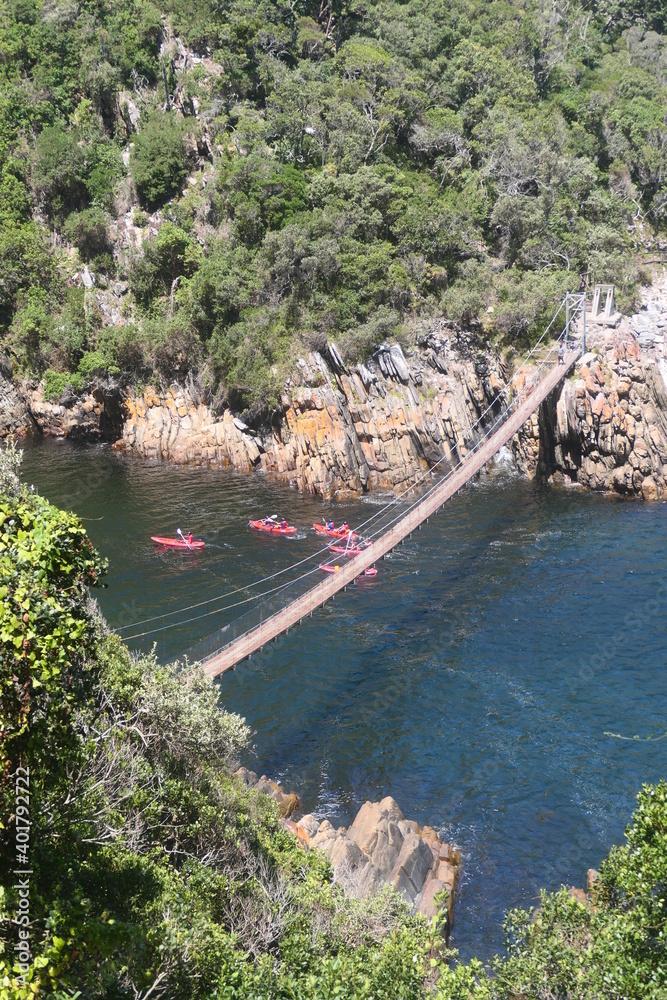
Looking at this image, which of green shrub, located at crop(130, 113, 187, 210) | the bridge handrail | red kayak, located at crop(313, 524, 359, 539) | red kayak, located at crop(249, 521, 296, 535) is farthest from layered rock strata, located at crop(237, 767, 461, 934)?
green shrub, located at crop(130, 113, 187, 210)

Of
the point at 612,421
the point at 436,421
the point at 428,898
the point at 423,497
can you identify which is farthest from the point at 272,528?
the point at 428,898

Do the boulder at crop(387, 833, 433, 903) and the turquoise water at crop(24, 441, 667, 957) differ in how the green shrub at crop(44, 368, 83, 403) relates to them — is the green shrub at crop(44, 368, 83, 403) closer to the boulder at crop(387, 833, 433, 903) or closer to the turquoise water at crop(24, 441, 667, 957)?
the turquoise water at crop(24, 441, 667, 957)

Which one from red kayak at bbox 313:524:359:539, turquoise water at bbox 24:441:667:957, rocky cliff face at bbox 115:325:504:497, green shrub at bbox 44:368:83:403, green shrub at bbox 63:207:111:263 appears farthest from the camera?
green shrub at bbox 63:207:111:263

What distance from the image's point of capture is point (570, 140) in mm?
58594

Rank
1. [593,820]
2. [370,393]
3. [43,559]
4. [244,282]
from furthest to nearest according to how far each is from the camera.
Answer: [244,282], [370,393], [593,820], [43,559]

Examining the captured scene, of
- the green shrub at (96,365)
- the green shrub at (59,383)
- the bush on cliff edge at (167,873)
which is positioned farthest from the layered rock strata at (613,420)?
the bush on cliff edge at (167,873)

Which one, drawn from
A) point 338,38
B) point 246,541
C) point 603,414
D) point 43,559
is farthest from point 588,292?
point 43,559

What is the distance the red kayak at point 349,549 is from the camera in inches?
1261

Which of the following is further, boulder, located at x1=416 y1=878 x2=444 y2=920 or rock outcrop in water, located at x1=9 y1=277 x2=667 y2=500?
rock outcrop in water, located at x1=9 y1=277 x2=667 y2=500

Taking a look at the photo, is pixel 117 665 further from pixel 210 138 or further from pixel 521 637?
pixel 210 138

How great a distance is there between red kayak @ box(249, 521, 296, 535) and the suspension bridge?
3.22 metres

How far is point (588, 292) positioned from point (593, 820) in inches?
1511

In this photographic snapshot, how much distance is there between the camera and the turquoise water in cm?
2088

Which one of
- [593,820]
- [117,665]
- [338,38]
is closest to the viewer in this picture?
[117,665]
